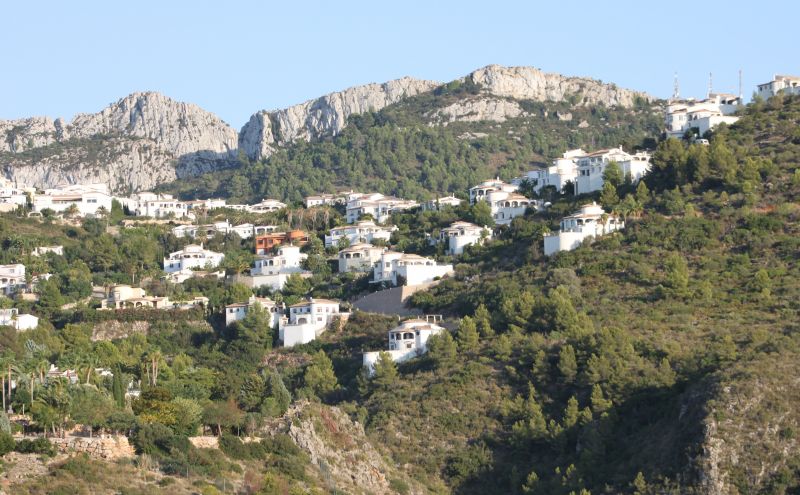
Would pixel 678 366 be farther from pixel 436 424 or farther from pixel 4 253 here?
pixel 4 253

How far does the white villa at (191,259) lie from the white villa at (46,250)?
5740 mm

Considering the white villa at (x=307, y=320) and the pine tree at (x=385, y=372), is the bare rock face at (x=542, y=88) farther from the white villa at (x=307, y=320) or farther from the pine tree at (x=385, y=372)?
the pine tree at (x=385, y=372)

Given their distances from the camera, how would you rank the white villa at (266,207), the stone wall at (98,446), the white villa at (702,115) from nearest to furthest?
the stone wall at (98,446) → the white villa at (702,115) → the white villa at (266,207)

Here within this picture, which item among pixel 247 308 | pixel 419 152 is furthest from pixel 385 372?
pixel 419 152

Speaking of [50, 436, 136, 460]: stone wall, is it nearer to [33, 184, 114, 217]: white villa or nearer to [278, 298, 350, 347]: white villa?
[278, 298, 350, 347]: white villa

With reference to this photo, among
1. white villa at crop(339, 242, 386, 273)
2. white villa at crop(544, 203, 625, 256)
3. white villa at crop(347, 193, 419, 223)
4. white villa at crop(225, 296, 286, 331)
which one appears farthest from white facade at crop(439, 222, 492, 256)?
white villa at crop(347, 193, 419, 223)

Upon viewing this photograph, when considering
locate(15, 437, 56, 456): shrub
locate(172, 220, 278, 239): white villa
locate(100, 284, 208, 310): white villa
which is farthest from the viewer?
locate(172, 220, 278, 239): white villa

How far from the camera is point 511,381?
61.9 meters

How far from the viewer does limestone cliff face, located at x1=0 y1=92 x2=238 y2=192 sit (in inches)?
5197

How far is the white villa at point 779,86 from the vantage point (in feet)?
299

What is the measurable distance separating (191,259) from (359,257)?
34.2 feet

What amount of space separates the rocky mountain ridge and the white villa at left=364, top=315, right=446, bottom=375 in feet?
222

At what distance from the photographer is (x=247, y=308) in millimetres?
76062

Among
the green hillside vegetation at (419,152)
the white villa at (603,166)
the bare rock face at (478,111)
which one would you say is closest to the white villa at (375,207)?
the green hillside vegetation at (419,152)
